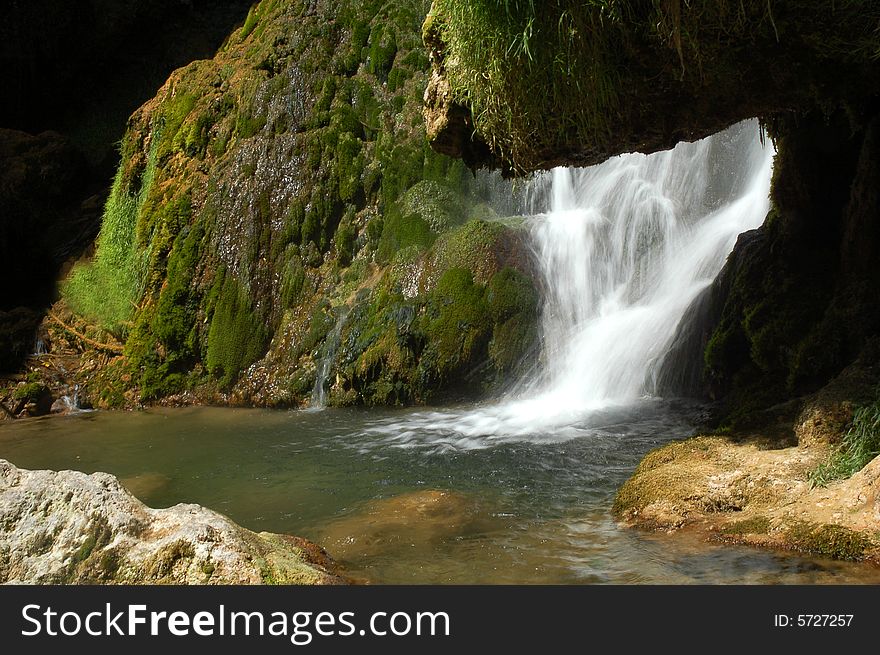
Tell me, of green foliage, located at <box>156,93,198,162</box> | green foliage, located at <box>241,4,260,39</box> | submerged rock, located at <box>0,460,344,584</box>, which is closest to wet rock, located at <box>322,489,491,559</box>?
submerged rock, located at <box>0,460,344,584</box>

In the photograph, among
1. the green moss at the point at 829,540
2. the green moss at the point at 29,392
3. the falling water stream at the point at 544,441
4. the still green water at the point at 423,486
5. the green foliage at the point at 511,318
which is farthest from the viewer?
the green moss at the point at 29,392

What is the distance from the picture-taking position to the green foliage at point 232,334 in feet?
37.5

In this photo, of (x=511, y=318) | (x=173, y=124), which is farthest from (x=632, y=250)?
(x=173, y=124)

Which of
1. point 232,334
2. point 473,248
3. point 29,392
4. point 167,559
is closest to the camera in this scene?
point 167,559

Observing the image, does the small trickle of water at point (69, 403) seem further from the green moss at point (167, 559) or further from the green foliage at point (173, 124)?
the green moss at point (167, 559)

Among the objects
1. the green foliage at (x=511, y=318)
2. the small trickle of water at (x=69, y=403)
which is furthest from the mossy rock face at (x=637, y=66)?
the small trickle of water at (x=69, y=403)

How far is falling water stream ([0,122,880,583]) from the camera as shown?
4.15m

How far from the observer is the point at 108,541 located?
2896mm

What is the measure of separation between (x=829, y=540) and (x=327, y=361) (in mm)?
7769

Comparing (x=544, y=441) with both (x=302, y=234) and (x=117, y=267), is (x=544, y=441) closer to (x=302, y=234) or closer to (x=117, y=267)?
(x=302, y=234)

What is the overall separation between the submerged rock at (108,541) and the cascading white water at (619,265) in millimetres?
4450

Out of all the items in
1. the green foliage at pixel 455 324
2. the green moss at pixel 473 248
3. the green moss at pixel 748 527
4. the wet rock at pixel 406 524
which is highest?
the green moss at pixel 473 248

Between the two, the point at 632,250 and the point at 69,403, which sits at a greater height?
the point at 632,250

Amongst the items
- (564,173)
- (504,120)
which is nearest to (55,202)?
(564,173)
